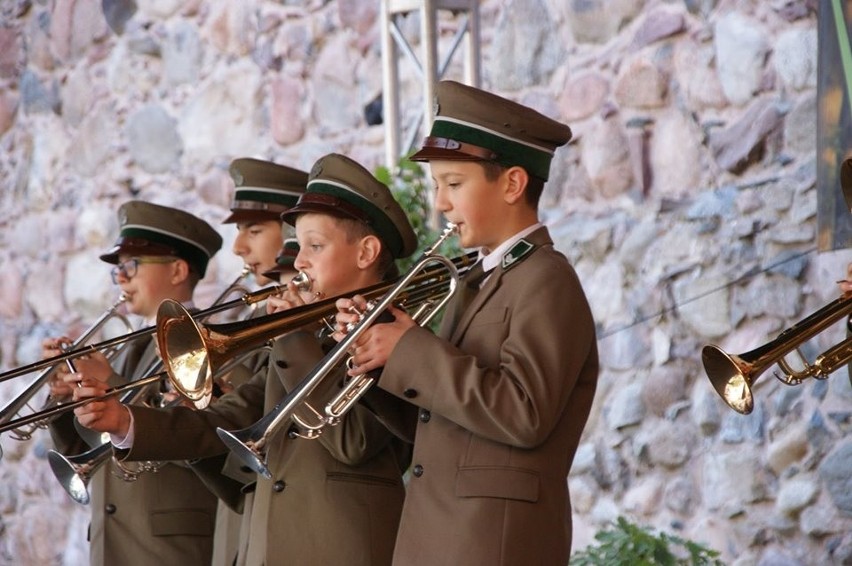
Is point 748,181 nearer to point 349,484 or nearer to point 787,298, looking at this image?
point 787,298

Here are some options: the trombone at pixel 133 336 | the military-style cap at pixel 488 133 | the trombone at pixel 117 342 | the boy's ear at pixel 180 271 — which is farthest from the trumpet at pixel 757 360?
the boy's ear at pixel 180 271

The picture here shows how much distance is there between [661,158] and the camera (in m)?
5.38

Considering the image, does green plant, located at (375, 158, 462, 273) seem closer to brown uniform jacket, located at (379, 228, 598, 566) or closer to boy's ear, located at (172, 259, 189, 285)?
boy's ear, located at (172, 259, 189, 285)

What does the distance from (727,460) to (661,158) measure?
109 cm

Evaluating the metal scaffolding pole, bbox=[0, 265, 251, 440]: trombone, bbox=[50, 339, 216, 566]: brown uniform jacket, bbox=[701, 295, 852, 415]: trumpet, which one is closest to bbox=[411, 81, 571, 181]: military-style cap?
bbox=[701, 295, 852, 415]: trumpet

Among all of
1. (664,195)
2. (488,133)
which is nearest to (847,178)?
(488,133)

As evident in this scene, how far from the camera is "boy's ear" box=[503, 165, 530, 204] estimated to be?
10.9 ft

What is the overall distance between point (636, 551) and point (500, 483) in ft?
5.40

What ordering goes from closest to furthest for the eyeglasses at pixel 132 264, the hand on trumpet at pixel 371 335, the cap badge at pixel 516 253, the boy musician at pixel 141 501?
the hand on trumpet at pixel 371 335, the cap badge at pixel 516 253, the boy musician at pixel 141 501, the eyeglasses at pixel 132 264

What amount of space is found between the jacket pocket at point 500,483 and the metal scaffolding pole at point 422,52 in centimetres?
269

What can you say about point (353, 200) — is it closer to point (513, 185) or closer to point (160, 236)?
point (513, 185)

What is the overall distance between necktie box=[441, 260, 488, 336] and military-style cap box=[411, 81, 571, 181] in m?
0.25

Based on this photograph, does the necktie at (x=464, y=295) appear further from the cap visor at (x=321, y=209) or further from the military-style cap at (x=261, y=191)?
the military-style cap at (x=261, y=191)

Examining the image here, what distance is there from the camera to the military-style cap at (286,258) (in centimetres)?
422
